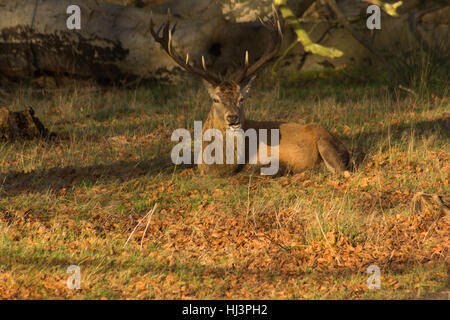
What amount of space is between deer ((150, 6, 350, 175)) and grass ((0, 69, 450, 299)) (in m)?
0.23

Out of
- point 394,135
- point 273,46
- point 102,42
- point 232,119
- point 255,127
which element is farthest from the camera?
point 102,42

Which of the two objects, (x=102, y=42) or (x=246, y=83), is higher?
(x=102, y=42)

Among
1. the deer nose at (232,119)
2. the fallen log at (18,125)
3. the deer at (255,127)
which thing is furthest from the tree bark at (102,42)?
the deer nose at (232,119)

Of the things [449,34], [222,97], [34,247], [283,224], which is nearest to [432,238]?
[283,224]

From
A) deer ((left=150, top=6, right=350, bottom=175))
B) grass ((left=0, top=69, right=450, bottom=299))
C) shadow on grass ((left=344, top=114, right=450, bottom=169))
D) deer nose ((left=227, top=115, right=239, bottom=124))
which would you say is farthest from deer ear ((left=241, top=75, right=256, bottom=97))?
shadow on grass ((left=344, top=114, right=450, bottom=169))

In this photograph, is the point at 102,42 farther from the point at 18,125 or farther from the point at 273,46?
the point at 273,46

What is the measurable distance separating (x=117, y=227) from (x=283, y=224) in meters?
1.74

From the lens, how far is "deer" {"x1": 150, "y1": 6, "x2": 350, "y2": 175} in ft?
25.3

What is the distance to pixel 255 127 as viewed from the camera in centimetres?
824

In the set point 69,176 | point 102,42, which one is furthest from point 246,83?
point 102,42

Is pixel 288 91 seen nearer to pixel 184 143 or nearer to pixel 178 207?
pixel 184 143

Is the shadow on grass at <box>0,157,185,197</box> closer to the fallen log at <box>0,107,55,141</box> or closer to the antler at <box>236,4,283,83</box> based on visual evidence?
the fallen log at <box>0,107,55,141</box>

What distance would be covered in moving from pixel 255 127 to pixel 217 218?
209 cm

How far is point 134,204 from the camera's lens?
6.99 meters
